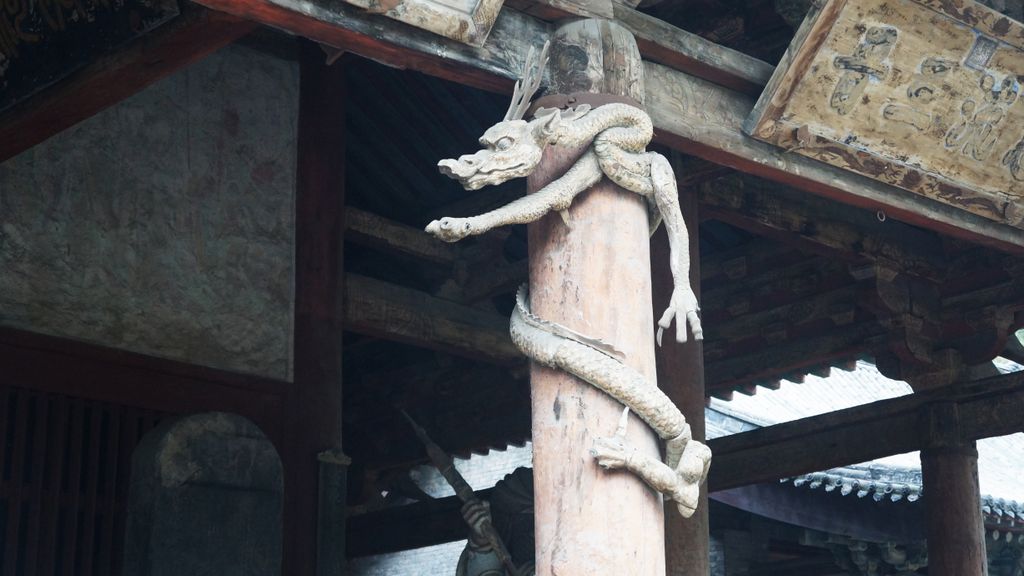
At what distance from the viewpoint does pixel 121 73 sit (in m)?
4.68

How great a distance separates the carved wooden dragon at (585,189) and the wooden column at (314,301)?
7.12ft

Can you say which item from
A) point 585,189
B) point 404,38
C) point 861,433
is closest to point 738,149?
point 585,189

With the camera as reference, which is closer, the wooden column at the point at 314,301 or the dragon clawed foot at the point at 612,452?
the dragon clawed foot at the point at 612,452

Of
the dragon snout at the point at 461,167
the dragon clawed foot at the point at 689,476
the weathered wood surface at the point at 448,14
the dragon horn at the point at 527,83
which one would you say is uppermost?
the weathered wood surface at the point at 448,14

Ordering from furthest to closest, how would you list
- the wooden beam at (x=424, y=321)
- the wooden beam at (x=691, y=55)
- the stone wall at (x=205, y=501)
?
the wooden beam at (x=424, y=321)
the stone wall at (x=205, y=501)
the wooden beam at (x=691, y=55)

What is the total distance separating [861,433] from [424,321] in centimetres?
252

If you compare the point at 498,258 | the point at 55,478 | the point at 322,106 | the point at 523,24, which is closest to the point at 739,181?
the point at 498,258

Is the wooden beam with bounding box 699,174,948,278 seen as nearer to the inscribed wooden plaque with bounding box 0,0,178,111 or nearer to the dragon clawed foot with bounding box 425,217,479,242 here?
the dragon clawed foot with bounding box 425,217,479,242

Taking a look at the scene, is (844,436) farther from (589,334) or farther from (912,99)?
(589,334)

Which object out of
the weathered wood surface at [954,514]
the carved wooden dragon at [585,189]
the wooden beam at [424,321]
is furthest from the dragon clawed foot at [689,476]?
the weathered wood surface at [954,514]

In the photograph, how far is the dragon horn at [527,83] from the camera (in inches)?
179

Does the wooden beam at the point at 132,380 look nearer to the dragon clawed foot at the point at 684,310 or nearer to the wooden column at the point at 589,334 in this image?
the wooden column at the point at 589,334

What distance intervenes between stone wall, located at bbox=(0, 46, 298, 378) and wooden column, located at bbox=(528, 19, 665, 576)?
7.46 ft

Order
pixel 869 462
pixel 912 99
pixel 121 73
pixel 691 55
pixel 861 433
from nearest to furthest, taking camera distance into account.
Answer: pixel 121 73
pixel 691 55
pixel 912 99
pixel 861 433
pixel 869 462
